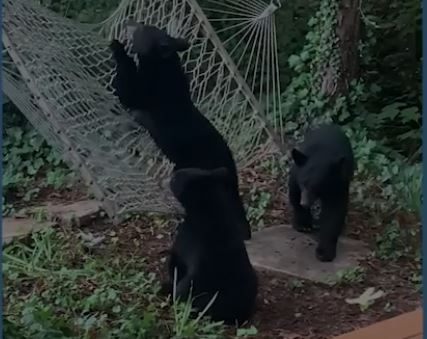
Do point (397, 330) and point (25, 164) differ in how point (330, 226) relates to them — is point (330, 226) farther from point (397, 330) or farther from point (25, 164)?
point (25, 164)

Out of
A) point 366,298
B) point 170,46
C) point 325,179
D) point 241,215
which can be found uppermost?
point 170,46

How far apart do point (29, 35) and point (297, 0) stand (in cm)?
230

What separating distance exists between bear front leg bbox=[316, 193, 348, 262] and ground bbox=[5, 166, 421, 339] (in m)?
0.12

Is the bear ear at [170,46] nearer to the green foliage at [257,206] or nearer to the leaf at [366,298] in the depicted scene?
the green foliage at [257,206]

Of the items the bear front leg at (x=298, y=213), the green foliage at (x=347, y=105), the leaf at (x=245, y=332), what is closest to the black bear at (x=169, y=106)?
the bear front leg at (x=298, y=213)

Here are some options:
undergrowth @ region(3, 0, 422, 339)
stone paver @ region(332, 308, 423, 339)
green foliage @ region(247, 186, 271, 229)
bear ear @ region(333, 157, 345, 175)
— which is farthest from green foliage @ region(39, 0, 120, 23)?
stone paver @ region(332, 308, 423, 339)

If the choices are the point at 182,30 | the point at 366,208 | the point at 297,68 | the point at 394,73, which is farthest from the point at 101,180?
the point at 394,73

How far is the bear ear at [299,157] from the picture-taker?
11.1 ft

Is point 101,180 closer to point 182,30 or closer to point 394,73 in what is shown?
point 182,30

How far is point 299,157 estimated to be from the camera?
11.1 ft

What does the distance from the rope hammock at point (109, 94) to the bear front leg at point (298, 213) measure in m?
0.31

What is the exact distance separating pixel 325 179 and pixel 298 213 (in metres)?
0.33

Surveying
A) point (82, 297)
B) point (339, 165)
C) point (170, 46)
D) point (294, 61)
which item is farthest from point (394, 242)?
point (294, 61)

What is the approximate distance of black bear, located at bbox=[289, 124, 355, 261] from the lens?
3348 millimetres
